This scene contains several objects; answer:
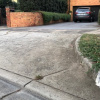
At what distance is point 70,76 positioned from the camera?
3863 mm

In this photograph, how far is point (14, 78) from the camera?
3.90 metres

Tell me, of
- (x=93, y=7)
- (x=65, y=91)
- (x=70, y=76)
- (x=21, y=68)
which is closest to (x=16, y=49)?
(x=21, y=68)

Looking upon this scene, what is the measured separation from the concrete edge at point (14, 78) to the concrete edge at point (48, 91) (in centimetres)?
18

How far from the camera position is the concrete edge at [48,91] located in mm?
3082

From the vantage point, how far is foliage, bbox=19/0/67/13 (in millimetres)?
14805

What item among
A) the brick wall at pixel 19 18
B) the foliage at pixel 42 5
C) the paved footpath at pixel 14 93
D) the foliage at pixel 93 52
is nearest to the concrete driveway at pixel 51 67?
the paved footpath at pixel 14 93

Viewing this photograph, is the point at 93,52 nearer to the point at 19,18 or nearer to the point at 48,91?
the point at 48,91

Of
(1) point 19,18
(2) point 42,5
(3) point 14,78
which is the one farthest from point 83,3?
(3) point 14,78

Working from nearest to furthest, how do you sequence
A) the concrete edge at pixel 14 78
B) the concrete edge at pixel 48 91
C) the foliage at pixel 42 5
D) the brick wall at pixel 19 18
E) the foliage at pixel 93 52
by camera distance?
the concrete edge at pixel 48 91 < the foliage at pixel 93 52 < the concrete edge at pixel 14 78 < the brick wall at pixel 19 18 < the foliage at pixel 42 5

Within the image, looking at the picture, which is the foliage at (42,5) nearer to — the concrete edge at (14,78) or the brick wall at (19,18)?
the brick wall at (19,18)

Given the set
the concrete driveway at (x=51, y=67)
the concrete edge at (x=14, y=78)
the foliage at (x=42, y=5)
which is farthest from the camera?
the foliage at (x=42, y=5)

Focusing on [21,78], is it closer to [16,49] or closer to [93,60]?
[93,60]

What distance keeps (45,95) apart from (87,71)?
48.1 inches

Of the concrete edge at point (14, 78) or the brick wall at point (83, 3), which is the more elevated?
the brick wall at point (83, 3)
